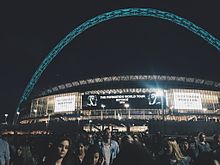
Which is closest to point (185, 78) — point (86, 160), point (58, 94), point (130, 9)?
point (130, 9)

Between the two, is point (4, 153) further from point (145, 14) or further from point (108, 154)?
point (145, 14)

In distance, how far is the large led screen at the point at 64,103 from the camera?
3238 inches

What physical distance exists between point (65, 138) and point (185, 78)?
83712 mm

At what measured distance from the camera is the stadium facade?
247 feet

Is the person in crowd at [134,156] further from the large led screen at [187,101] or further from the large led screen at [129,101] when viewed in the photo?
the large led screen at [187,101]

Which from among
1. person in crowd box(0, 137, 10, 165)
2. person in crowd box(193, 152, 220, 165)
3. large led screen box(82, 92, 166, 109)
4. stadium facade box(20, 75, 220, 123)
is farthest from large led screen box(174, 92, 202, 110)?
person in crowd box(193, 152, 220, 165)

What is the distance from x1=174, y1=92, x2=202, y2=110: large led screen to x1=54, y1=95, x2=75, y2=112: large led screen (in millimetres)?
34104

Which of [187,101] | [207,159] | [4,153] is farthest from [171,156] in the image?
[187,101]

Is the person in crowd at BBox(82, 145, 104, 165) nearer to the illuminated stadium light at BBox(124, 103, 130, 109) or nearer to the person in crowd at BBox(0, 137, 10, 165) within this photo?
the person in crowd at BBox(0, 137, 10, 165)

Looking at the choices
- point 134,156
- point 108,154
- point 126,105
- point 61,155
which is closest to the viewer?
point 134,156

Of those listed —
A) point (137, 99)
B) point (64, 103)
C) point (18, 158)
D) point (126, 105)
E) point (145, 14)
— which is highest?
point (145, 14)

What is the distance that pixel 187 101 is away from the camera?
78062 millimetres

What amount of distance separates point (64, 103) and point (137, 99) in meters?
26.2

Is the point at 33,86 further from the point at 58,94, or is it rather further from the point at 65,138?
the point at 65,138
